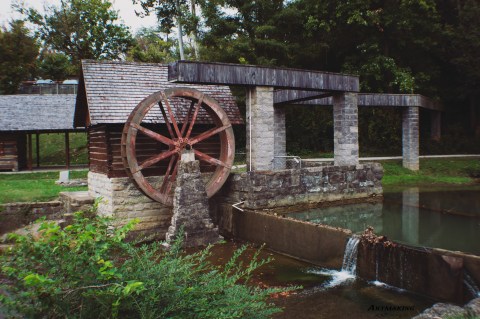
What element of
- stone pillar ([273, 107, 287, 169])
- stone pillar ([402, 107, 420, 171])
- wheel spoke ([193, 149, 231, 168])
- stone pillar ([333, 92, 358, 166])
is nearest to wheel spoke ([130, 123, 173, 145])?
wheel spoke ([193, 149, 231, 168])

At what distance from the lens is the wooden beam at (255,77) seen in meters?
10.6

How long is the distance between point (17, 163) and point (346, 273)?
17.0 metres

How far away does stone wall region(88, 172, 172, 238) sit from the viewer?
1064cm

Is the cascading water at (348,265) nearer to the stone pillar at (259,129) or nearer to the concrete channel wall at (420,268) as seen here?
the concrete channel wall at (420,268)

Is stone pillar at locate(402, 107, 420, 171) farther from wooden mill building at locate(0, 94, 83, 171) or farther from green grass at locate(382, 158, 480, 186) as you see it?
wooden mill building at locate(0, 94, 83, 171)

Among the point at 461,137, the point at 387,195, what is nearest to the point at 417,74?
the point at 461,137

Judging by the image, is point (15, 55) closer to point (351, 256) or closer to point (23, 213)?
point (23, 213)

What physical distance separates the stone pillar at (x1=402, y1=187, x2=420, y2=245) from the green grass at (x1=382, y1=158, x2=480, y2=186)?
2354 millimetres

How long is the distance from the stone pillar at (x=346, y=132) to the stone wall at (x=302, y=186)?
1.75 ft

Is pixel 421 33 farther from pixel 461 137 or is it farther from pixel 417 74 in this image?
pixel 461 137

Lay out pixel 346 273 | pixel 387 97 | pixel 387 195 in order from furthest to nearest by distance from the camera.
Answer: pixel 387 97 → pixel 387 195 → pixel 346 273

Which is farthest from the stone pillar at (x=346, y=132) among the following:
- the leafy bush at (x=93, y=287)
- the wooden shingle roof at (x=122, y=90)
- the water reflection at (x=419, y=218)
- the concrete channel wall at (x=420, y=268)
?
the leafy bush at (x=93, y=287)

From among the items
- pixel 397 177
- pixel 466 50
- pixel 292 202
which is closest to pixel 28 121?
pixel 292 202

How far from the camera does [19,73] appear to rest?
28.4 m
